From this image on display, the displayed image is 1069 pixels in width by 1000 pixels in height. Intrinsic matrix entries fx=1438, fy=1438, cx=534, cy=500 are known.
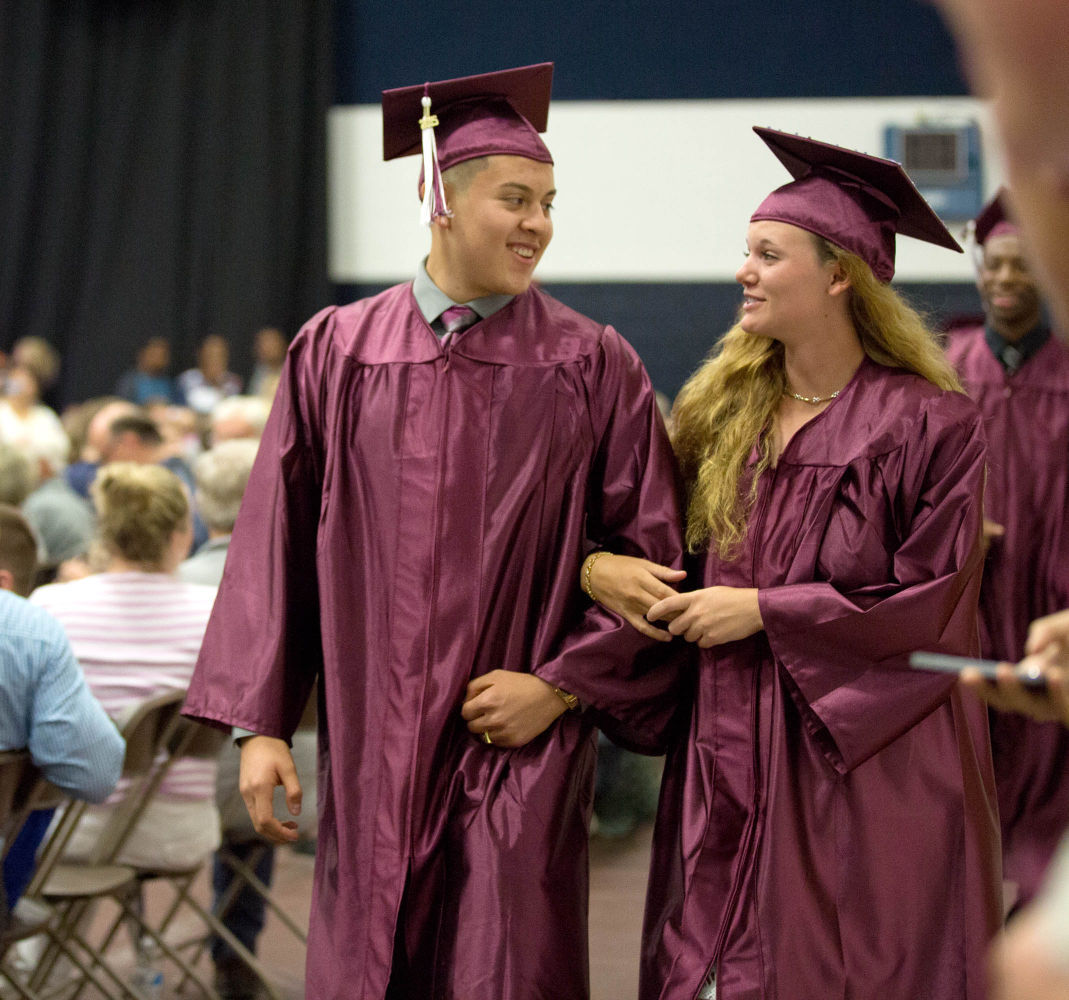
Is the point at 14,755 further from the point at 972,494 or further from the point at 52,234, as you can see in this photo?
the point at 52,234

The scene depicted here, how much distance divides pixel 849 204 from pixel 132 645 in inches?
83.8

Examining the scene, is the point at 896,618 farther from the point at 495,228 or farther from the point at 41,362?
the point at 41,362

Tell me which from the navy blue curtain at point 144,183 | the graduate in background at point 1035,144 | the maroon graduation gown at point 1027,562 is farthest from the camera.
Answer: the navy blue curtain at point 144,183

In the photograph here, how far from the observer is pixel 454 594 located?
2.42m

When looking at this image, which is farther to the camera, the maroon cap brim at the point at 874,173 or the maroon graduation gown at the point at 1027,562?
the maroon graduation gown at the point at 1027,562

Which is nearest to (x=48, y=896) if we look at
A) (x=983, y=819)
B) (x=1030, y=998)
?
(x=983, y=819)

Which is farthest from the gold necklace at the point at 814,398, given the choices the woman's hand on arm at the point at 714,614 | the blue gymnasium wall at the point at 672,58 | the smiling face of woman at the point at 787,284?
the blue gymnasium wall at the point at 672,58

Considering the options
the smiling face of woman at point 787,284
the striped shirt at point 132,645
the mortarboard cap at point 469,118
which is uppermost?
the mortarboard cap at point 469,118

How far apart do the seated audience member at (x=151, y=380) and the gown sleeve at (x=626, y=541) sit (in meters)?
10.1

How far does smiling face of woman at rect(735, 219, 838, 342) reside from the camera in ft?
8.06

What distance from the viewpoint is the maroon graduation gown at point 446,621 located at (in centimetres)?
238

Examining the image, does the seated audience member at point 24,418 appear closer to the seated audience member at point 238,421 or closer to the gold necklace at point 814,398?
the seated audience member at point 238,421

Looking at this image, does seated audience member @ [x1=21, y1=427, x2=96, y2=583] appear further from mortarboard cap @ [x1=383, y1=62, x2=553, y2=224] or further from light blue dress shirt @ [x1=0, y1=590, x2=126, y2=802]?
mortarboard cap @ [x1=383, y1=62, x2=553, y2=224]

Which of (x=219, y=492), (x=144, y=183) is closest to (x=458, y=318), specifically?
(x=219, y=492)
